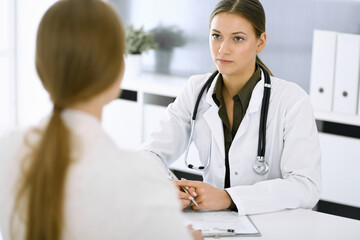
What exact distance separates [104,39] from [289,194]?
97 centimetres

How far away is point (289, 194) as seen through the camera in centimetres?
168

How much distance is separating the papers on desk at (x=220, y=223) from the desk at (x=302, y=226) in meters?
0.03

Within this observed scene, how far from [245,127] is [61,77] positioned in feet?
3.45

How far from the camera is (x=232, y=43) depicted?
191cm

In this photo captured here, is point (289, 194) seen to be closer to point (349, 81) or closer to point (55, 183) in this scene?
point (55, 183)

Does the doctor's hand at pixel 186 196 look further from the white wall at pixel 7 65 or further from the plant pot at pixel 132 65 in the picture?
the white wall at pixel 7 65

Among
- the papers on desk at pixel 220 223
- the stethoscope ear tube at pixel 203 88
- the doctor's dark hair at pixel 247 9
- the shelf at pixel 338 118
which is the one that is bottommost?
the papers on desk at pixel 220 223

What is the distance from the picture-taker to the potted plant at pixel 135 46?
3654mm

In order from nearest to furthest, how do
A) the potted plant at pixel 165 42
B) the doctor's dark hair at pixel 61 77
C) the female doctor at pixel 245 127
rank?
the doctor's dark hair at pixel 61 77
the female doctor at pixel 245 127
the potted plant at pixel 165 42

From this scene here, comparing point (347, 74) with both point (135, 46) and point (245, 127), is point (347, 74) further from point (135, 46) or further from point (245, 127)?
point (135, 46)

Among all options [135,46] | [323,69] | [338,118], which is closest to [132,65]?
[135,46]

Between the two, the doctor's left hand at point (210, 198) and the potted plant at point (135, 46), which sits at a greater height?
the potted plant at point (135, 46)

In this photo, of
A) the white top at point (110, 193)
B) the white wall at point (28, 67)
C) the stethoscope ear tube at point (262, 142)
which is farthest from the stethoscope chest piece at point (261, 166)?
the white wall at point (28, 67)

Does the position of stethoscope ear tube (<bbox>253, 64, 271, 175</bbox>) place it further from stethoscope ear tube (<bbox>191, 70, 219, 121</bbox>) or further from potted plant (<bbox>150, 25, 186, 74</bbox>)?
potted plant (<bbox>150, 25, 186, 74</bbox>)
